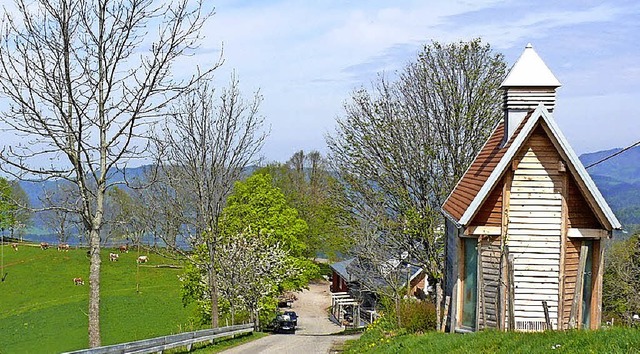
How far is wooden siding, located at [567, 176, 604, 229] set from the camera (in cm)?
1531

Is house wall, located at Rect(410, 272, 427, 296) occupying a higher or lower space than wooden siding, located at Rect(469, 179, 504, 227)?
lower

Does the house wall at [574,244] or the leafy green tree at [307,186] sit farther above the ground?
the leafy green tree at [307,186]

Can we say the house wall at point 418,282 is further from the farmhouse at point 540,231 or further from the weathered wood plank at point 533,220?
the weathered wood plank at point 533,220

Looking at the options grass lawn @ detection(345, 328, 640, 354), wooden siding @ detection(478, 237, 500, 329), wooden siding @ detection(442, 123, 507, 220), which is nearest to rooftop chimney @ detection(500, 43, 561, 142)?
wooden siding @ detection(442, 123, 507, 220)

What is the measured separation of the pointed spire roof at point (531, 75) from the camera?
55.2ft

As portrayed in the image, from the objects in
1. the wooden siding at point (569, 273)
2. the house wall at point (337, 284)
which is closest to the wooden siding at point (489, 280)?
the wooden siding at point (569, 273)

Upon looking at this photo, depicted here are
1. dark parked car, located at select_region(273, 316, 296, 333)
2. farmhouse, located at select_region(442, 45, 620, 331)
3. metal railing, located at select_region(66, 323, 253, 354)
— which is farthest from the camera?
dark parked car, located at select_region(273, 316, 296, 333)

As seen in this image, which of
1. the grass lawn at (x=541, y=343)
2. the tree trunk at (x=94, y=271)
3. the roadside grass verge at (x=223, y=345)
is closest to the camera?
the grass lawn at (x=541, y=343)

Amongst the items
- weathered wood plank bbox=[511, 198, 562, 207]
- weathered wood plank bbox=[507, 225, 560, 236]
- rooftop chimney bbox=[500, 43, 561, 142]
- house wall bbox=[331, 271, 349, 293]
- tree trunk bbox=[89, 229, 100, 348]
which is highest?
rooftop chimney bbox=[500, 43, 561, 142]

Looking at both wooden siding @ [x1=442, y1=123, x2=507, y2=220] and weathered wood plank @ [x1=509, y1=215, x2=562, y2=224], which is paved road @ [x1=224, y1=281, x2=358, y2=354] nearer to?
wooden siding @ [x1=442, y1=123, x2=507, y2=220]

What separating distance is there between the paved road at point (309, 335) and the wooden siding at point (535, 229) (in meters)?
8.58

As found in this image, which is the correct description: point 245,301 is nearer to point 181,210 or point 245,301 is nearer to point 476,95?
point 181,210

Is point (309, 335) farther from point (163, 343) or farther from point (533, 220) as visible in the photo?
point (533, 220)

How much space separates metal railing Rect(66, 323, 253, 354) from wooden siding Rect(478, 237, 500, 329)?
27.2 ft
